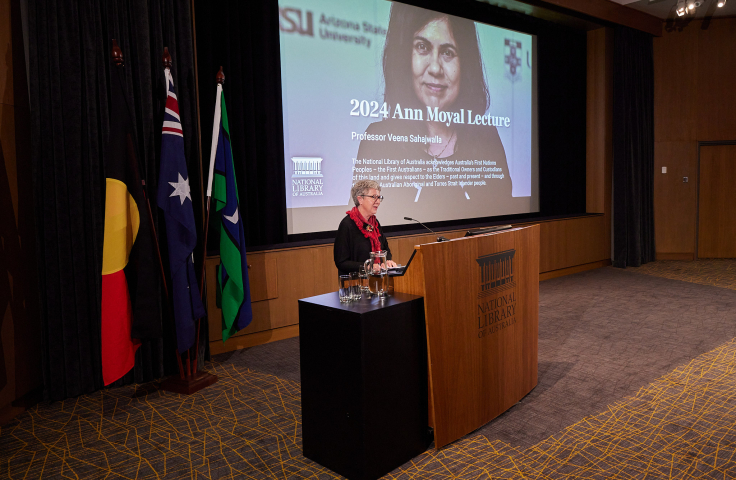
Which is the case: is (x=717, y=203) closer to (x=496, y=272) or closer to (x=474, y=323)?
(x=496, y=272)

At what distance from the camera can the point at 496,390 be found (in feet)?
9.37

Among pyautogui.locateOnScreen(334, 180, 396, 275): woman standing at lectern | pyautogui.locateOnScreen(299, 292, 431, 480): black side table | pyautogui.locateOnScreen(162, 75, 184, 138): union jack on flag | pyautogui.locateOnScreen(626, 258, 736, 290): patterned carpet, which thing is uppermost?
pyautogui.locateOnScreen(162, 75, 184, 138): union jack on flag

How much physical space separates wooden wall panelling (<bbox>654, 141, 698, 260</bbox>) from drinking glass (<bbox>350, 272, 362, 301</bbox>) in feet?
24.6

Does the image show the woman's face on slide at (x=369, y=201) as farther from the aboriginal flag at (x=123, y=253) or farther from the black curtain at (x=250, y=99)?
the black curtain at (x=250, y=99)

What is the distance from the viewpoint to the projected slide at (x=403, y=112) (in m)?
4.81

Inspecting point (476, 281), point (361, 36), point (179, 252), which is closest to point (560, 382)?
point (476, 281)

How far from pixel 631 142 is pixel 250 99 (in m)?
6.03

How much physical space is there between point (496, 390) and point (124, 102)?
2795 mm

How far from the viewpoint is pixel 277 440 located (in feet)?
8.81

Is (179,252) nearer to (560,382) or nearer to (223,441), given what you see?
(223,441)

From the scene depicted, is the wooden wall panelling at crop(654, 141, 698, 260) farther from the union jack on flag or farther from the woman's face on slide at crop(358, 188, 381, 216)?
the union jack on flag

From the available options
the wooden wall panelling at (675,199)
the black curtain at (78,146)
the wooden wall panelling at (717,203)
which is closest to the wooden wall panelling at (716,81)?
the wooden wall panelling at (717,203)

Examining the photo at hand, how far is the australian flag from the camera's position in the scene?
11.0 feet

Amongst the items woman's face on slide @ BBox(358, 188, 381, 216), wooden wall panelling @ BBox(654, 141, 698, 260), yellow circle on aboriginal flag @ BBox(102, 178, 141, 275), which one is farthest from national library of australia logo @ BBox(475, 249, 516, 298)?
wooden wall panelling @ BBox(654, 141, 698, 260)
